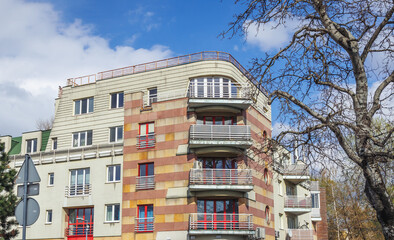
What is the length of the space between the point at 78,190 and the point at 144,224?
705cm

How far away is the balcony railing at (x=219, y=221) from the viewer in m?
36.5

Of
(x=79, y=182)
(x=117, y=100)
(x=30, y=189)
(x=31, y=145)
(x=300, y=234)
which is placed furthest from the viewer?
(x=300, y=234)

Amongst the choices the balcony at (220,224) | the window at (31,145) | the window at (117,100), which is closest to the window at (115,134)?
the window at (117,100)

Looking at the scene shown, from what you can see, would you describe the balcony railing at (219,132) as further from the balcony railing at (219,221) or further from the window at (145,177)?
the balcony railing at (219,221)

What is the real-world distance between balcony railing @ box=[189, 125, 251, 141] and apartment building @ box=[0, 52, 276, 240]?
73mm

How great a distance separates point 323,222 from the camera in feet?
202

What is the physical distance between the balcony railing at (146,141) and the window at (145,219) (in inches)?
182

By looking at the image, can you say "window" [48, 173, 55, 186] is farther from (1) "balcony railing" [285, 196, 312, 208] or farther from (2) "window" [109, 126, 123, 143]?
(1) "balcony railing" [285, 196, 312, 208]

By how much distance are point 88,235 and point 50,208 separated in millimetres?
4238

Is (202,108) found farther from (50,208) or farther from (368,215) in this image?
(368,215)

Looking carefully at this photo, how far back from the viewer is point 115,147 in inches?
1639

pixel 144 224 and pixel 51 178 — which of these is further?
pixel 51 178

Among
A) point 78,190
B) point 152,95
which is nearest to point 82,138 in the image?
point 78,190

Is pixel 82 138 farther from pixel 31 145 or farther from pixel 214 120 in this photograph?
pixel 214 120
